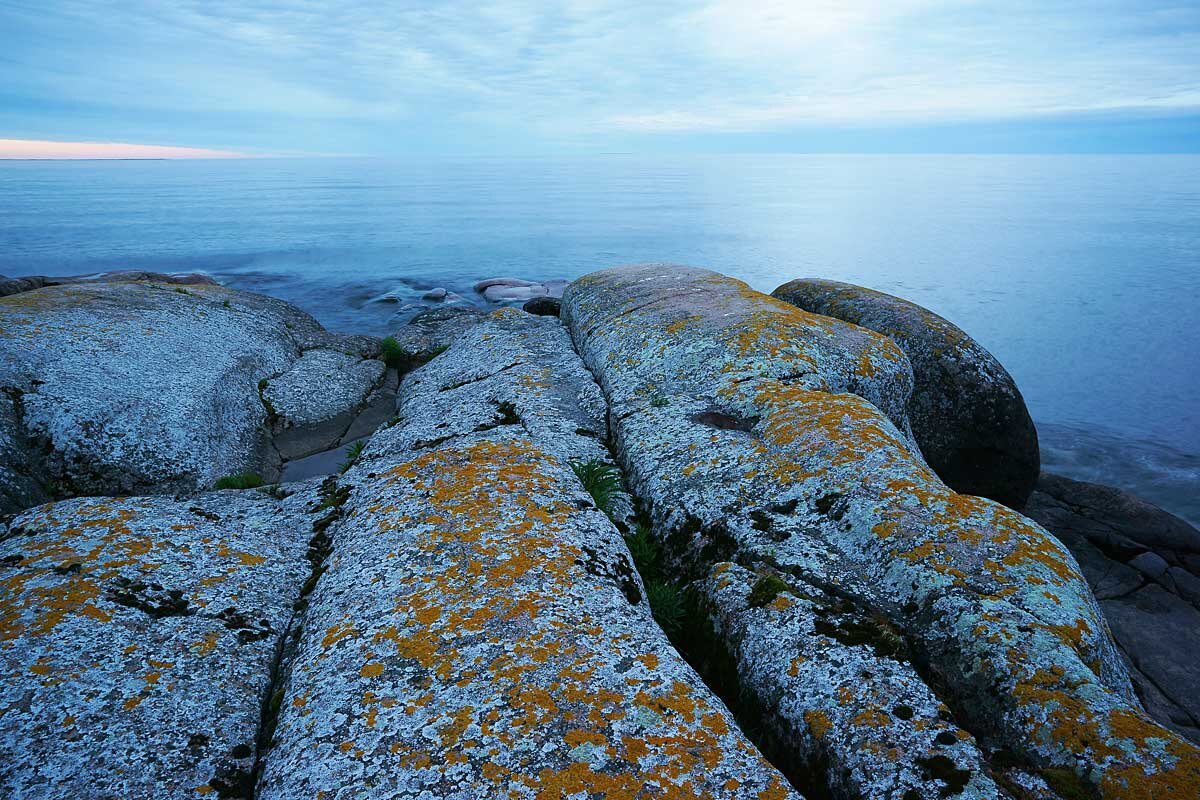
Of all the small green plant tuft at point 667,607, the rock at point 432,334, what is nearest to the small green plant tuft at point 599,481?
the small green plant tuft at point 667,607

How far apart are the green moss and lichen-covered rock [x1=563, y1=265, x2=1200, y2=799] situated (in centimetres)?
24

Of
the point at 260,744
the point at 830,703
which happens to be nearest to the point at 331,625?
the point at 260,744

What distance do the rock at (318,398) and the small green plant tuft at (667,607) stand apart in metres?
8.59

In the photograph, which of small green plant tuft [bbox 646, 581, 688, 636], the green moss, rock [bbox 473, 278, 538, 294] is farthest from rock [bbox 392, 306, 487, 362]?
rock [bbox 473, 278, 538, 294]

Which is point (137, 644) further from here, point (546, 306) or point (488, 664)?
point (546, 306)

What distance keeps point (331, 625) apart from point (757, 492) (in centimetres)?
399

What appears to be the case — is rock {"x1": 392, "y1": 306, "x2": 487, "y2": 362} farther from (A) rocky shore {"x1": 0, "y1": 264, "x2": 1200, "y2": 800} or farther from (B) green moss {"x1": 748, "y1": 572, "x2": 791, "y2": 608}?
(B) green moss {"x1": 748, "y1": 572, "x2": 791, "y2": 608}

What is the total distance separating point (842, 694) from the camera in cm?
426

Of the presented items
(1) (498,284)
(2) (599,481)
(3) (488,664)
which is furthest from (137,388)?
(1) (498,284)

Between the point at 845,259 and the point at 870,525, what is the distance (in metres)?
65.4

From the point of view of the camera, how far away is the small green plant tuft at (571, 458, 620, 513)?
6977mm

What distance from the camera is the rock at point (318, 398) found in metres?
12.3

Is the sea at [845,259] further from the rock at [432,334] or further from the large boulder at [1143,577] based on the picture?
the rock at [432,334]

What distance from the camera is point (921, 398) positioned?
12078 millimetres
